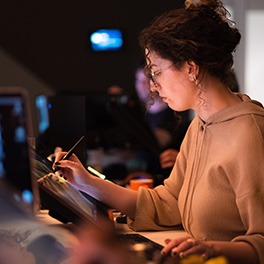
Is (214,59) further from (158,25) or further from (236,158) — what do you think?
(236,158)

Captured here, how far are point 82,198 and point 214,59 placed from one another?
591 millimetres

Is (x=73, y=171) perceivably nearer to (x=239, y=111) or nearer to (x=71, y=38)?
(x=239, y=111)

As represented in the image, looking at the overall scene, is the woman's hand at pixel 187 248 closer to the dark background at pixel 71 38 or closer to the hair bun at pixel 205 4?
the hair bun at pixel 205 4

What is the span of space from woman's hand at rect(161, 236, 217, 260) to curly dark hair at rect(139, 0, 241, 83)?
579 mm

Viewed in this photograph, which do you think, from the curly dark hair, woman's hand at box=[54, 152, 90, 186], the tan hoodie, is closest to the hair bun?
the curly dark hair

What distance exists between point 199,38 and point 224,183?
1.40 feet

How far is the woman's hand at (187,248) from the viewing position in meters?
1.13

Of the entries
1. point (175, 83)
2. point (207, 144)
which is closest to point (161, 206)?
point (207, 144)

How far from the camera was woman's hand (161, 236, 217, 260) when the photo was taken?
1.13m

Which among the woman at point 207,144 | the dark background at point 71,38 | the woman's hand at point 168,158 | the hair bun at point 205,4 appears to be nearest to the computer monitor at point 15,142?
the woman at point 207,144

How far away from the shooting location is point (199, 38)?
4.87 feet

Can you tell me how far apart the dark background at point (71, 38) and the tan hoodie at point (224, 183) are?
159 inches

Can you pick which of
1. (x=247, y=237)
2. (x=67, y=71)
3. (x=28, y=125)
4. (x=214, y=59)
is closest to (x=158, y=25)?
Answer: (x=214, y=59)

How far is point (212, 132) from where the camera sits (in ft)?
5.14
